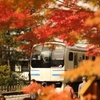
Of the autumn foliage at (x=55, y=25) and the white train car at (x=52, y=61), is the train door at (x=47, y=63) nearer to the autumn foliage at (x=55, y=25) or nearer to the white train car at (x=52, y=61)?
the white train car at (x=52, y=61)

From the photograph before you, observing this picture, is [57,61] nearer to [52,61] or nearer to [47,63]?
[52,61]

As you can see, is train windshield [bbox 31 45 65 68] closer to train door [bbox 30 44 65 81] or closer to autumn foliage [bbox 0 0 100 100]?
train door [bbox 30 44 65 81]

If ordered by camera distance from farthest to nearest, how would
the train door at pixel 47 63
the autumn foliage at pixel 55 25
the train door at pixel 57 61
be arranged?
the train door at pixel 47 63 < the train door at pixel 57 61 < the autumn foliage at pixel 55 25

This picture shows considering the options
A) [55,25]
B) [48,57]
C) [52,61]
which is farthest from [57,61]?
[55,25]

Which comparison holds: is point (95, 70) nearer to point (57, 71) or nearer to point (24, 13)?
point (24, 13)

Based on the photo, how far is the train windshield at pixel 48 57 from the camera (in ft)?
77.7

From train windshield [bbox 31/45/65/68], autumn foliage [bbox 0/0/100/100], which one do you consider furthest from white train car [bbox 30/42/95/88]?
autumn foliage [bbox 0/0/100/100]

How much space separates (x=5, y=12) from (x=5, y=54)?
17.8 metres

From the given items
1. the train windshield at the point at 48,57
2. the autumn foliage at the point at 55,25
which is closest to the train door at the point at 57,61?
the train windshield at the point at 48,57

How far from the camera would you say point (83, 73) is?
4301 mm

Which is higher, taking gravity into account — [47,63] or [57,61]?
[57,61]

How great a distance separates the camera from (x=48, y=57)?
24.0 m

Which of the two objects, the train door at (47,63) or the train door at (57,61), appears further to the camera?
the train door at (47,63)

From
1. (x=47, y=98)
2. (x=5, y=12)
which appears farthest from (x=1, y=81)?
(x=47, y=98)
